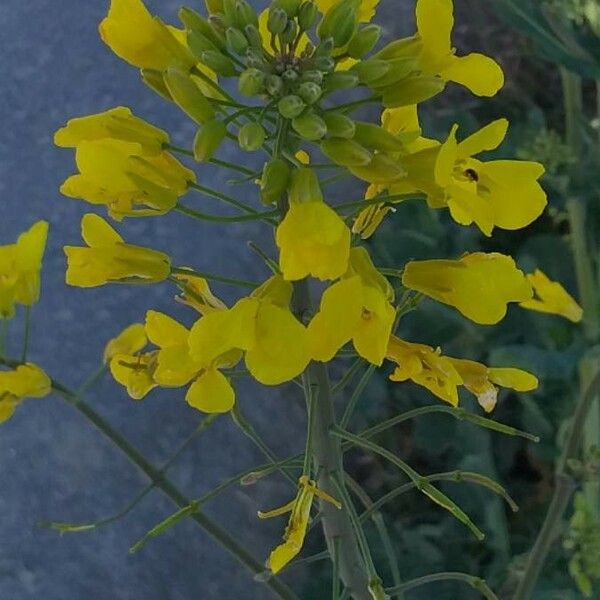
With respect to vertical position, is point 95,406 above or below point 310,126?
below

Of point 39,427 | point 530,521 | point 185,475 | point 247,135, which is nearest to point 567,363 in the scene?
point 530,521

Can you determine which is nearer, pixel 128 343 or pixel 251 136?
pixel 251 136

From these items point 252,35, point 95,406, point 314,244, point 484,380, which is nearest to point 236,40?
point 252,35

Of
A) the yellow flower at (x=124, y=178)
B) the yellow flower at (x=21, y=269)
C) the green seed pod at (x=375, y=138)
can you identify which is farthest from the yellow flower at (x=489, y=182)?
the yellow flower at (x=21, y=269)

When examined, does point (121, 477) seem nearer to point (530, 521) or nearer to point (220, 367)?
point (530, 521)

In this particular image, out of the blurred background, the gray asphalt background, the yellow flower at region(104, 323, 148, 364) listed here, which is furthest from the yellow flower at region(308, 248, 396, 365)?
the gray asphalt background

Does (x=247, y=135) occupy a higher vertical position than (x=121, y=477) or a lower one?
higher

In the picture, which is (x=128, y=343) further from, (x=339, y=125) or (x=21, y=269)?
(x=339, y=125)

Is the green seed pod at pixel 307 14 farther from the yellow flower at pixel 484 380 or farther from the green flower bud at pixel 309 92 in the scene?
the yellow flower at pixel 484 380
